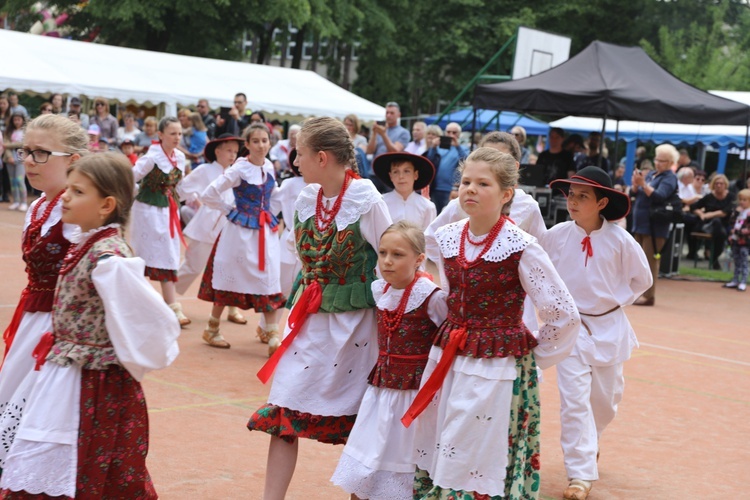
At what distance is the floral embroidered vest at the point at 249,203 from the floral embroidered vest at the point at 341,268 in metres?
4.16

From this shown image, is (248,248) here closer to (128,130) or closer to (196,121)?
(196,121)

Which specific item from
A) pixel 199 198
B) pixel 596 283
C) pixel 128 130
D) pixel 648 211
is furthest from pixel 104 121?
pixel 596 283

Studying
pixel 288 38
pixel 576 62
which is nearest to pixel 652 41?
pixel 288 38

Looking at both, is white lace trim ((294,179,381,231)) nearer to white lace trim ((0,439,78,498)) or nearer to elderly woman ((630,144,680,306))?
white lace trim ((0,439,78,498))

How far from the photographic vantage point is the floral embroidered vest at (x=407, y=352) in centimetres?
451

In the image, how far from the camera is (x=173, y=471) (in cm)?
534

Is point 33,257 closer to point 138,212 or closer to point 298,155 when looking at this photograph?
point 298,155

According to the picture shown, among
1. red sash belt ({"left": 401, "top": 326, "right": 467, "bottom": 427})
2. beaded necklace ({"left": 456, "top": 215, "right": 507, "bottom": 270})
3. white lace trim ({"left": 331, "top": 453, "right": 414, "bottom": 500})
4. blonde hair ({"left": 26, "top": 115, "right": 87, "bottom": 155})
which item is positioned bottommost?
white lace trim ({"left": 331, "top": 453, "right": 414, "bottom": 500})

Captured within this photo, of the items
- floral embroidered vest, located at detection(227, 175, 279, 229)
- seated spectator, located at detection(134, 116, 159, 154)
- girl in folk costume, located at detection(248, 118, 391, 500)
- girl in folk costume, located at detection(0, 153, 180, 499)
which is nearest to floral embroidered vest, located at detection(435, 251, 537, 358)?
girl in folk costume, located at detection(248, 118, 391, 500)

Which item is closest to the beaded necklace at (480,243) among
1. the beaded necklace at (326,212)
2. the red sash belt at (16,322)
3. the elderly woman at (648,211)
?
the beaded necklace at (326,212)

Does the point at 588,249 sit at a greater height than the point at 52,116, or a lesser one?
lesser

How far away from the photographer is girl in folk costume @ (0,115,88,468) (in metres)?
4.11

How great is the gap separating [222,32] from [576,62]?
70.3ft

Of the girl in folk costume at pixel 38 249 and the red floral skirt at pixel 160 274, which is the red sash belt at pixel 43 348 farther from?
the red floral skirt at pixel 160 274
